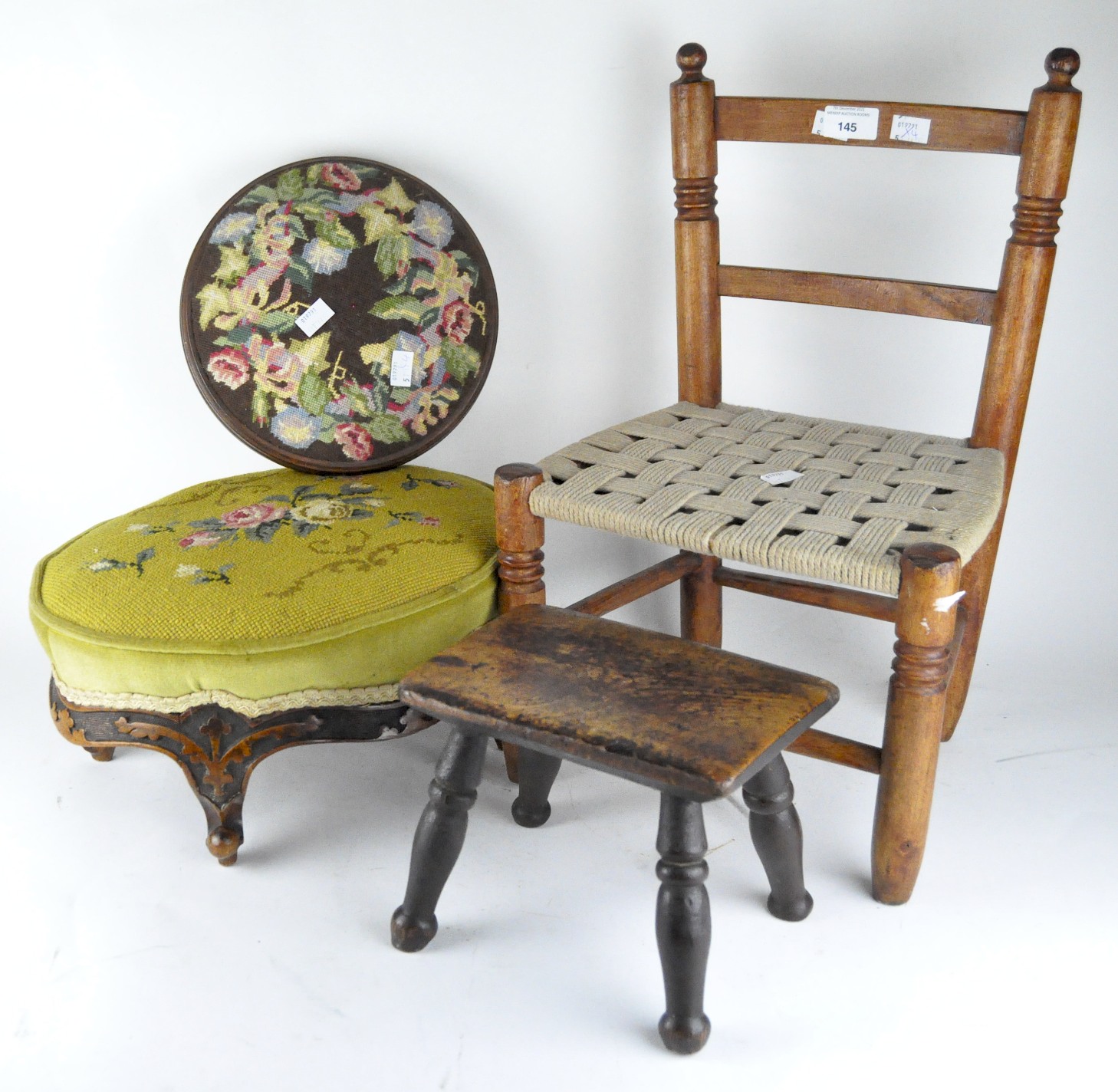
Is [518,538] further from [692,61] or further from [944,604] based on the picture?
[692,61]

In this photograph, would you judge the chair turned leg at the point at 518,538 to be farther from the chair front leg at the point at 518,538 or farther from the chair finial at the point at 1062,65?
the chair finial at the point at 1062,65

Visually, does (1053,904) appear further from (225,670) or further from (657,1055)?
(225,670)

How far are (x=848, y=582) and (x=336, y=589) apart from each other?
60 cm

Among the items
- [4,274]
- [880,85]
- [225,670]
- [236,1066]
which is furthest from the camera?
[4,274]

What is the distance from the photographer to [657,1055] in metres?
1.25

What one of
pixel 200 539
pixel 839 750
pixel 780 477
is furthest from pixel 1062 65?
pixel 200 539

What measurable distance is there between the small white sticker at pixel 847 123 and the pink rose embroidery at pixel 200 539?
94cm

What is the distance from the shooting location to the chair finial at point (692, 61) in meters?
1.65

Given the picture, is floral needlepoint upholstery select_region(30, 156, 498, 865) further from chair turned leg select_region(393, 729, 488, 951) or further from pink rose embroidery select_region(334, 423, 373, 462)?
chair turned leg select_region(393, 729, 488, 951)

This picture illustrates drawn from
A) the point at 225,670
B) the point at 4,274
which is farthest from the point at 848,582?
the point at 4,274

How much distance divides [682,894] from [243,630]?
583 millimetres

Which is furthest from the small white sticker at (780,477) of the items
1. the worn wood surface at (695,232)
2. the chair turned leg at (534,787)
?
the chair turned leg at (534,787)

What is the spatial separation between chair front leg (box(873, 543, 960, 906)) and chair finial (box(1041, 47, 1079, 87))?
2.01ft

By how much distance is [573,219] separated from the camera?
1956mm
